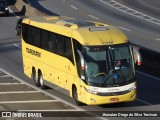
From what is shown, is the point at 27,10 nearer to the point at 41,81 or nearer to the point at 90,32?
the point at 41,81

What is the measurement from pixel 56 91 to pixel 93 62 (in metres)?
4.57

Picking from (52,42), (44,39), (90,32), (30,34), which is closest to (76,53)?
(90,32)

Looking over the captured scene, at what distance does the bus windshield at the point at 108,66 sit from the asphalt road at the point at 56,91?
1.20 metres

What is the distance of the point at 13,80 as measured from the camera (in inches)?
1150

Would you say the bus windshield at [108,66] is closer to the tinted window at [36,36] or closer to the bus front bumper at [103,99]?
the bus front bumper at [103,99]

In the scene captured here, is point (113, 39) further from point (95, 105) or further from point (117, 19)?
point (117, 19)

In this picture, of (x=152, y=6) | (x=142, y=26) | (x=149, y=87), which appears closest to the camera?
(x=149, y=87)

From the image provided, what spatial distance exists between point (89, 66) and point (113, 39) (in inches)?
57.9

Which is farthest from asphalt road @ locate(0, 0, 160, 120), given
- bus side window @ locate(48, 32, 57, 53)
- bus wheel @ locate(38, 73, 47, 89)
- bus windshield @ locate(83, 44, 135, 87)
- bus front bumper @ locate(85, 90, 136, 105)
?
bus side window @ locate(48, 32, 57, 53)

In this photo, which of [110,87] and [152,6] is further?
[152,6]

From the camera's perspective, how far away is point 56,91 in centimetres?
2645

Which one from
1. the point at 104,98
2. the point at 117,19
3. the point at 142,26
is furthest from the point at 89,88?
the point at 117,19

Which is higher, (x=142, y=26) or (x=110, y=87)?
(x=110, y=87)

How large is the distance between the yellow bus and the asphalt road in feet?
2.34
